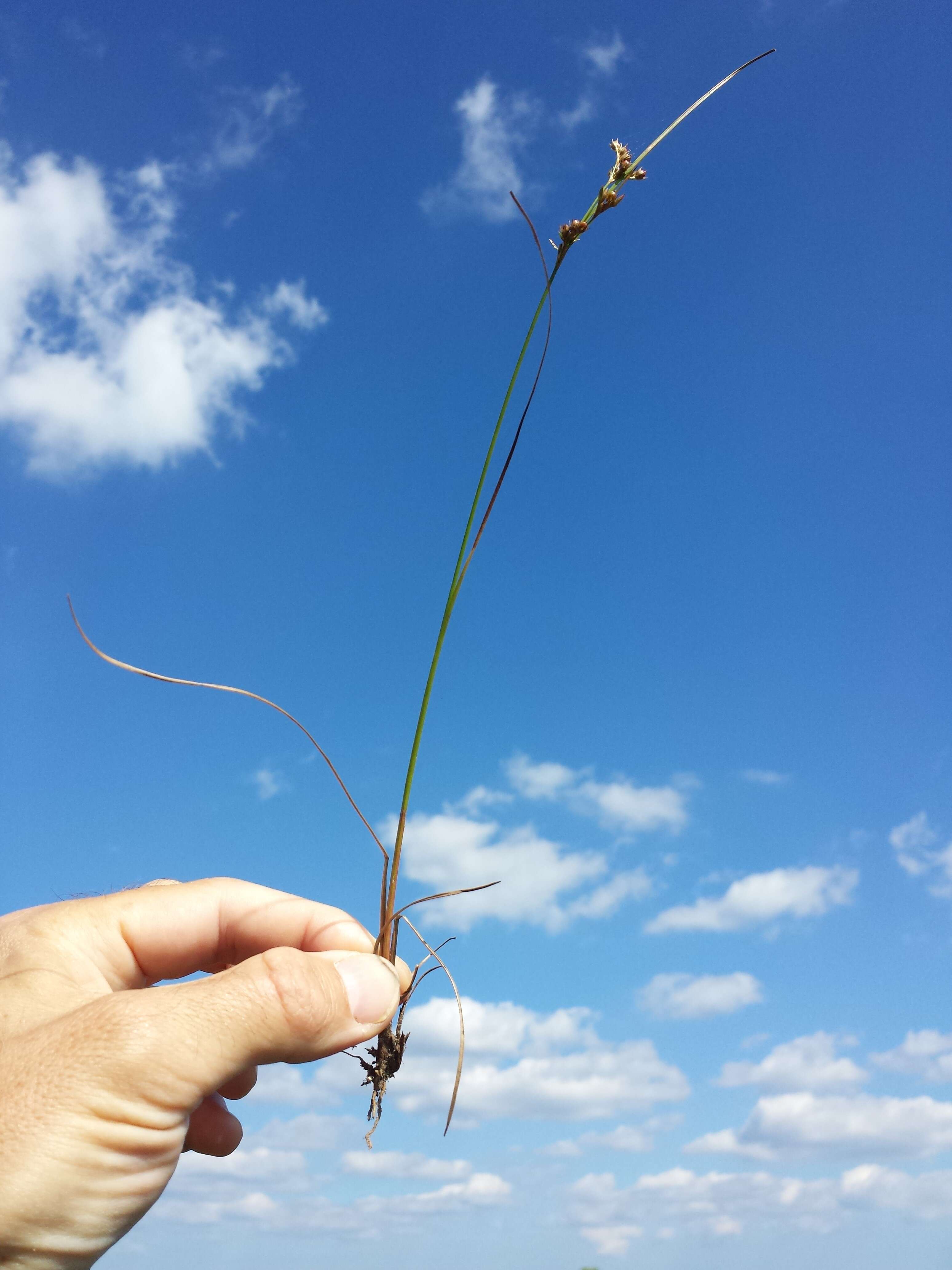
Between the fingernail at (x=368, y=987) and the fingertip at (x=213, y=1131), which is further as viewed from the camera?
→ the fingertip at (x=213, y=1131)

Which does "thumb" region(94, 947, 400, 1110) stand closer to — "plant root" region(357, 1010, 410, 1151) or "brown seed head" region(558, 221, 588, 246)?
"plant root" region(357, 1010, 410, 1151)

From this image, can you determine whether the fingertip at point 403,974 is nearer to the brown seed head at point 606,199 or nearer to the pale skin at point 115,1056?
the pale skin at point 115,1056

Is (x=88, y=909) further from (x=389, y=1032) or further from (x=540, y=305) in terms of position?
(x=540, y=305)

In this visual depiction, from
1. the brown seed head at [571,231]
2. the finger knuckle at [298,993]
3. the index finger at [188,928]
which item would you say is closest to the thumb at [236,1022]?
the finger knuckle at [298,993]

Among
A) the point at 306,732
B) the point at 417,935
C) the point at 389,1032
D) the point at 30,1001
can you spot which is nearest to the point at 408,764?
the point at 306,732

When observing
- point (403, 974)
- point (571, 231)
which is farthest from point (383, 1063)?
point (571, 231)

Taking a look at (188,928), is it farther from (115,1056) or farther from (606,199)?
(606,199)

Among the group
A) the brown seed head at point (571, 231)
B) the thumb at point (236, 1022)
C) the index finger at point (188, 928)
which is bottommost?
the thumb at point (236, 1022)
